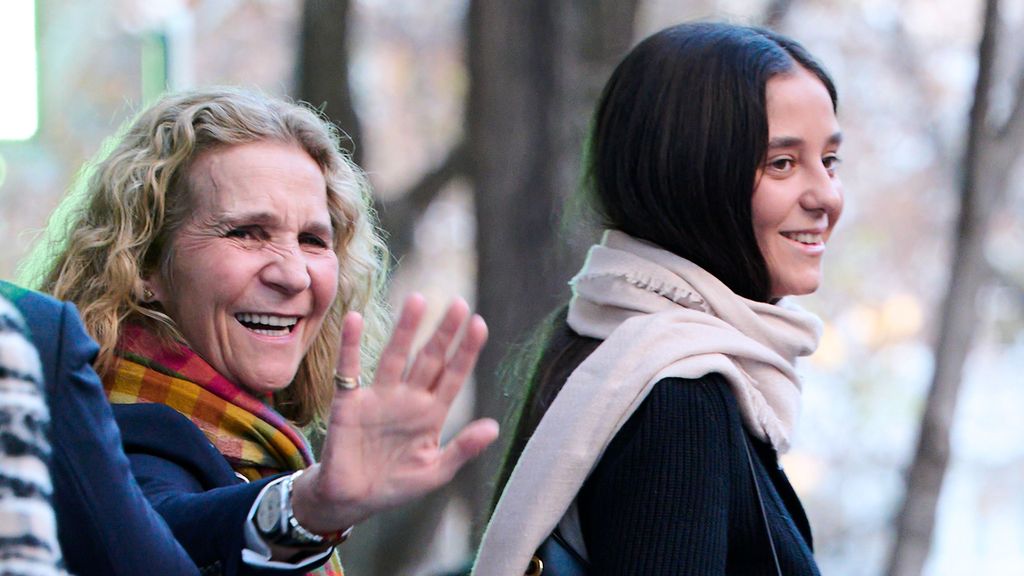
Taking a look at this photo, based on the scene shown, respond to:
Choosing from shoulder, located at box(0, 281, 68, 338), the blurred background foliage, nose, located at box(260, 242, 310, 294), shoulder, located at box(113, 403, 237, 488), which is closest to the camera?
shoulder, located at box(0, 281, 68, 338)

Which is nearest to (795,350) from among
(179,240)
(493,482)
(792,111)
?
(792,111)

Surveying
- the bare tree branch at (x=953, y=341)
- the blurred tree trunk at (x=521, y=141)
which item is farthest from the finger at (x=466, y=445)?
the bare tree branch at (x=953, y=341)

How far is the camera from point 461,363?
6.45ft

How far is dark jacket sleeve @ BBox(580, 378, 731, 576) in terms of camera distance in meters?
2.33

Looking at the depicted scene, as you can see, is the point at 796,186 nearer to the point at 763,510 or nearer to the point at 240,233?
the point at 763,510

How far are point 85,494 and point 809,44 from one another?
1260 cm

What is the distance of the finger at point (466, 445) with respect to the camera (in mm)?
1940

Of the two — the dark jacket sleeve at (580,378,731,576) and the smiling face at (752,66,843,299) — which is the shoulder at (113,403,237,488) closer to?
the dark jacket sleeve at (580,378,731,576)

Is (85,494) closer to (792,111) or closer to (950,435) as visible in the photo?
(792,111)

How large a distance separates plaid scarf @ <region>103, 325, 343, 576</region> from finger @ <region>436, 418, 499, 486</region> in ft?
1.94

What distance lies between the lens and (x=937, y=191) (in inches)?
623

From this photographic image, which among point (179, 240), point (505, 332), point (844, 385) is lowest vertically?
point (844, 385)

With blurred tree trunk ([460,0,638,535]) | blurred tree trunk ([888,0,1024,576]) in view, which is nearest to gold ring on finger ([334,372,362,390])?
blurred tree trunk ([460,0,638,535])

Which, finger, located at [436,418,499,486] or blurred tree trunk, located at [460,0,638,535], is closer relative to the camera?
finger, located at [436,418,499,486]
